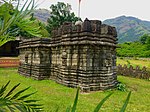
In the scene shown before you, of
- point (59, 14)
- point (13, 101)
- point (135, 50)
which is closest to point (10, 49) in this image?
point (59, 14)

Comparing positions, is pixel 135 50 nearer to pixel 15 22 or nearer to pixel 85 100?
pixel 85 100

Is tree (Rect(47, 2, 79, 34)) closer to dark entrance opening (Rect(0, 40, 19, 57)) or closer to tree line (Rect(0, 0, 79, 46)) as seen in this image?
dark entrance opening (Rect(0, 40, 19, 57))

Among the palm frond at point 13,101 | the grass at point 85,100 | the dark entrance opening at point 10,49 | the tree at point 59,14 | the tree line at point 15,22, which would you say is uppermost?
the tree at point 59,14

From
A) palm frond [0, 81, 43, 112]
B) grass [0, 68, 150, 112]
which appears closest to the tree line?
palm frond [0, 81, 43, 112]

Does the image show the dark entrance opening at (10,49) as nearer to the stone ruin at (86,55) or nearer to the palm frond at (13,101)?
the stone ruin at (86,55)

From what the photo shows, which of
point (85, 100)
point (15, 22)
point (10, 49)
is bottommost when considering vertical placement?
point (85, 100)

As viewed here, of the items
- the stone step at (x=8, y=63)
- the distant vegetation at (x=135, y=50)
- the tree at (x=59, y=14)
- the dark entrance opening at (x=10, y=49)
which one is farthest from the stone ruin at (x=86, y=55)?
the distant vegetation at (x=135, y=50)

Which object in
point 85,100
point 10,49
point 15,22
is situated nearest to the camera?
point 15,22

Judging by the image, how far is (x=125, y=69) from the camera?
18.3 metres

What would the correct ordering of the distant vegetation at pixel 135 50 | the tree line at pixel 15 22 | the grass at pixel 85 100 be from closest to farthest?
the tree line at pixel 15 22, the grass at pixel 85 100, the distant vegetation at pixel 135 50

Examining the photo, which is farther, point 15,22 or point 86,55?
point 86,55

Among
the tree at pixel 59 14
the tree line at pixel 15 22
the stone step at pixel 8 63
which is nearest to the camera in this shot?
the tree line at pixel 15 22

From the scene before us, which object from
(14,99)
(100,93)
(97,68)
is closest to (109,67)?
(97,68)

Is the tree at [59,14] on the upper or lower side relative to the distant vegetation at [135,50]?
upper
